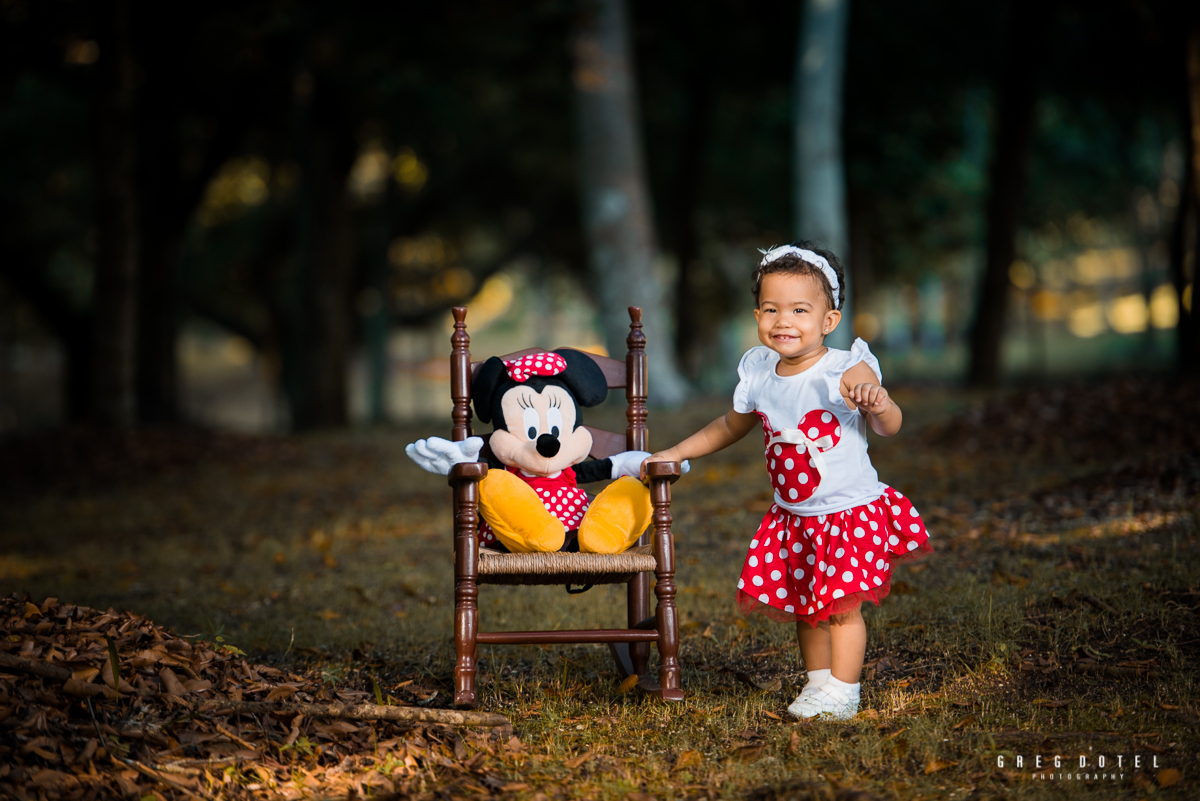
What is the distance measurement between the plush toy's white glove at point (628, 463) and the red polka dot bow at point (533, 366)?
0.40 m

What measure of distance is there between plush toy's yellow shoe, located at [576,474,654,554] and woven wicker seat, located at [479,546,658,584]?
0.08 meters

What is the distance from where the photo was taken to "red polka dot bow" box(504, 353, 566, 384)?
12.6ft

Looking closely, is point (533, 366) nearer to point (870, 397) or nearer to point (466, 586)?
point (466, 586)

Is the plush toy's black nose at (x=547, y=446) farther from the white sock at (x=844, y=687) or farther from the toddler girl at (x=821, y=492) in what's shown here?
the white sock at (x=844, y=687)

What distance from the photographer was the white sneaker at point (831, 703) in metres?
3.35

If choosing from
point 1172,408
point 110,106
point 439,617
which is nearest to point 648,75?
point 110,106

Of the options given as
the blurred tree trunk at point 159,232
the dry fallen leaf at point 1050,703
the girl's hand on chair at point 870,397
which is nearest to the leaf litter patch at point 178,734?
the girl's hand on chair at point 870,397

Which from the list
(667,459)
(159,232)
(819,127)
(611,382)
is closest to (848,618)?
(667,459)

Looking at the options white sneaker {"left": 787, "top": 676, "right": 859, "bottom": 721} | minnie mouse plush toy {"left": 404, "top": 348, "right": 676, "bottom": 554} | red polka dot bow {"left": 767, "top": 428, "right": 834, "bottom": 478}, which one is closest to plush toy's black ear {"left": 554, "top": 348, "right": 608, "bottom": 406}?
minnie mouse plush toy {"left": 404, "top": 348, "right": 676, "bottom": 554}

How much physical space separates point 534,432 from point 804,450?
1.00 m

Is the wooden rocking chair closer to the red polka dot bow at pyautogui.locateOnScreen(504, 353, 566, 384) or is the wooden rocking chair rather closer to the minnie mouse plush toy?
the minnie mouse plush toy

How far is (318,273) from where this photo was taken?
14.6m

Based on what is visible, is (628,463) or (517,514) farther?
(628,463)

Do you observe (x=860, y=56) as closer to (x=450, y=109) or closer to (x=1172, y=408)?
(x=450, y=109)
